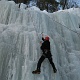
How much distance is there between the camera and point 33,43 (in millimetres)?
9234

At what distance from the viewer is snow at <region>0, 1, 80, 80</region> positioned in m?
8.30

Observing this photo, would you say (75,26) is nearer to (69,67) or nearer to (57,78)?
(69,67)

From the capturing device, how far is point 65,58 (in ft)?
32.3

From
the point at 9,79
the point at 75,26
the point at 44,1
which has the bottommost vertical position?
the point at 44,1

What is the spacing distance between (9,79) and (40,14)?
4.73 m

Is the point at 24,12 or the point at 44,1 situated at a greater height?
the point at 24,12

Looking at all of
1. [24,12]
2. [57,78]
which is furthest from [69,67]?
[24,12]

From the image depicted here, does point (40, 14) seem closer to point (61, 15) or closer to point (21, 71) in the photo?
point (61, 15)

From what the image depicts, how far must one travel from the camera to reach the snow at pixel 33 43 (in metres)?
8.30

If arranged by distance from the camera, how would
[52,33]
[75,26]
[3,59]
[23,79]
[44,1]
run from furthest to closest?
[44,1] < [75,26] < [52,33] < [3,59] < [23,79]

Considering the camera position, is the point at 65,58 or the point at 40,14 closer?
the point at 65,58

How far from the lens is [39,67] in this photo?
817cm

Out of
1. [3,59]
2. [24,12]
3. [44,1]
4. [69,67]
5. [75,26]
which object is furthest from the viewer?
[44,1]

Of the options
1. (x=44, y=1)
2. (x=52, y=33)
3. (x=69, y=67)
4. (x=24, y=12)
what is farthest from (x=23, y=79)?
(x=44, y=1)
